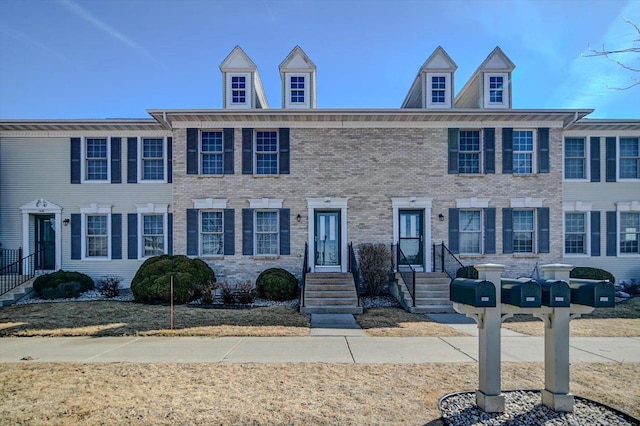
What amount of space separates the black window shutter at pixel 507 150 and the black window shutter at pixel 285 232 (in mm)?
8188

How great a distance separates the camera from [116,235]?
15.0m

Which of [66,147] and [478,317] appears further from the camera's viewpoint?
[66,147]

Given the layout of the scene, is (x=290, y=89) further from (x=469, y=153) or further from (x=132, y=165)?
(x=469, y=153)

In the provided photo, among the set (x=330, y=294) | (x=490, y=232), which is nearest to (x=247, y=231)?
(x=330, y=294)

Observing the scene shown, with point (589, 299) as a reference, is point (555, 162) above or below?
above

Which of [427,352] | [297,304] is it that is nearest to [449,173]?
[297,304]

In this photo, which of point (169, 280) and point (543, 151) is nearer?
point (169, 280)

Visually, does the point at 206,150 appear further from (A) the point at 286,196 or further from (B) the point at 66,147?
(B) the point at 66,147

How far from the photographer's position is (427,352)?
7262mm

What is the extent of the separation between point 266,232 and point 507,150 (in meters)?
9.45

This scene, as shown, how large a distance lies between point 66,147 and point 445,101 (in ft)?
48.1

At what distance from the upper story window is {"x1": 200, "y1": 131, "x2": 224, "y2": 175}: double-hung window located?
11053 mm

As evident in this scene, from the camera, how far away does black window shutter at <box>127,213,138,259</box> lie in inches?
590

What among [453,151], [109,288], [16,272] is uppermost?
[453,151]
